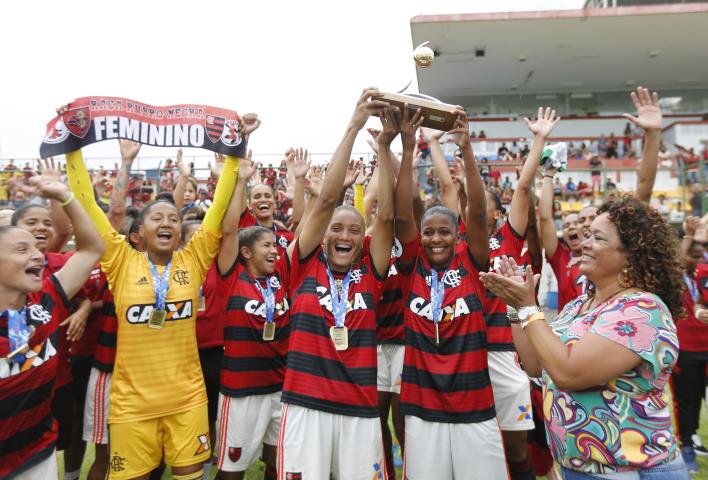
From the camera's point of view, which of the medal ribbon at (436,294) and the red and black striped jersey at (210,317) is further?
the red and black striped jersey at (210,317)

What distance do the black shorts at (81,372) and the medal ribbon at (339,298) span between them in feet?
7.25

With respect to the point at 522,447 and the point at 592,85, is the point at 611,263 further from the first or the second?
the point at 592,85

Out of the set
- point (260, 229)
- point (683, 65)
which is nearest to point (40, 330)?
point (260, 229)

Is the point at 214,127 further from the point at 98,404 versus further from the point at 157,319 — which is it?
the point at 98,404

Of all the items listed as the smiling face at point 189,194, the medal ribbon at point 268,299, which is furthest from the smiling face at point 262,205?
the smiling face at point 189,194

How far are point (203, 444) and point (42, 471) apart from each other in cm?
88

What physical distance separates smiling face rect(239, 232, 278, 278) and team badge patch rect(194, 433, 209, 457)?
1.18 meters

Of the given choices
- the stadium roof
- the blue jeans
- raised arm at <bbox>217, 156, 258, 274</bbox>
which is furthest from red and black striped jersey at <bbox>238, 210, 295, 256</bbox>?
the stadium roof

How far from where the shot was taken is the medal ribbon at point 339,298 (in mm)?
3008

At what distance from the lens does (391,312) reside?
4180mm

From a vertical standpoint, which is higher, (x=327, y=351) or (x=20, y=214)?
(x=20, y=214)

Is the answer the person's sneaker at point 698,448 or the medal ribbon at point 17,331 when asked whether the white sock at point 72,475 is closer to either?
the medal ribbon at point 17,331

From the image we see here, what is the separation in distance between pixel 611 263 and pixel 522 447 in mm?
1977

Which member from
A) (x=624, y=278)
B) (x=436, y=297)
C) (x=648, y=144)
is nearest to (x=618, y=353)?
(x=624, y=278)
